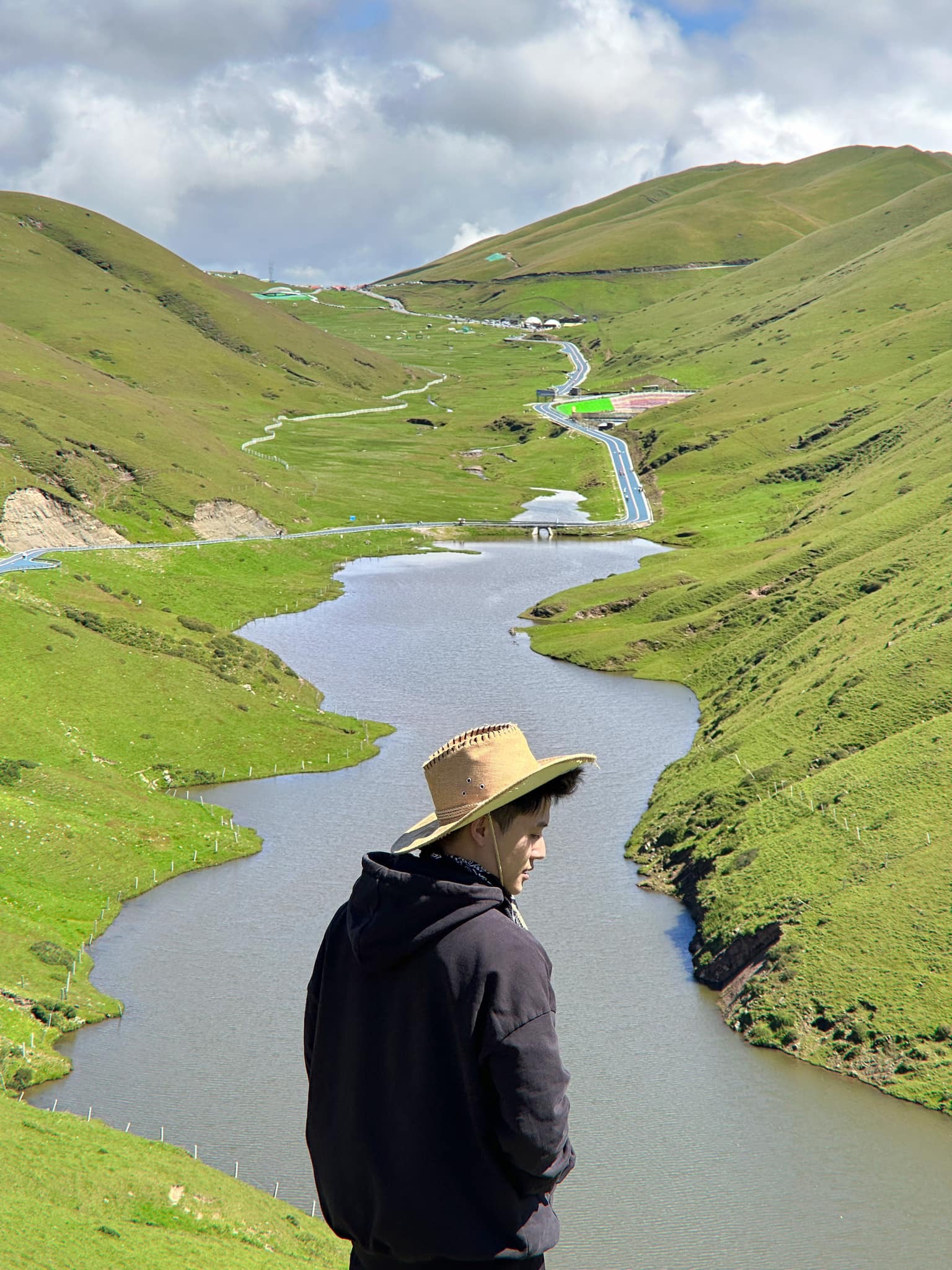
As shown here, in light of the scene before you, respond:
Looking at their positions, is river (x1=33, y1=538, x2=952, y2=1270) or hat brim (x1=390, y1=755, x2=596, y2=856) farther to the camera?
river (x1=33, y1=538, x2=952, y2=1270)

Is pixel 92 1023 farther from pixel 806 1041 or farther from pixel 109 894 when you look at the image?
pixel 806 1041

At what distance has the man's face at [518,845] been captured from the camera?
7.50 m

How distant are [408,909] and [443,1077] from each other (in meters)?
1.03

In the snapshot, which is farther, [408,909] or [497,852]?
[497,852]

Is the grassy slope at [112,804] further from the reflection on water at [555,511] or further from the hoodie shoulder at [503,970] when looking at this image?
the reflection on water at [555,511]

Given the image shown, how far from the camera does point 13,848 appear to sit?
57.5m

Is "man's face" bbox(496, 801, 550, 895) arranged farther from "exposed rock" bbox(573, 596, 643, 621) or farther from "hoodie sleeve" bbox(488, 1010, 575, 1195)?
"exposed rock" bbox(573, 596, 643, 621)

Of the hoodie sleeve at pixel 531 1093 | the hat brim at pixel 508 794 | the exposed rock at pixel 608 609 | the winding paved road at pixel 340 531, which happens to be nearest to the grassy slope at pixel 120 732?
the winding paved road at pixel 340 531

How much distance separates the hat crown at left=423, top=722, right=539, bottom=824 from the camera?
731 centimetres

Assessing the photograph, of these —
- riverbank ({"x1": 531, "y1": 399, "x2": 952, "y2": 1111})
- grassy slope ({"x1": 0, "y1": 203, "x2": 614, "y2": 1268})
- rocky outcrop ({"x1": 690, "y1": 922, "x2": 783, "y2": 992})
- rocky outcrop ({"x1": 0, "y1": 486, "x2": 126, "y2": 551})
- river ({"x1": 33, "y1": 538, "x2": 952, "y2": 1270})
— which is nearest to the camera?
grassy slope ({"x1": 0, "y1": 203, "x2": 614, "y2": 1268})

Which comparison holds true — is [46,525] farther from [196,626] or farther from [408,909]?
[408,909]

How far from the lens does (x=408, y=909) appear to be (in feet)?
22.9

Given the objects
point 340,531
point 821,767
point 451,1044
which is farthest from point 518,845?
point 340,531

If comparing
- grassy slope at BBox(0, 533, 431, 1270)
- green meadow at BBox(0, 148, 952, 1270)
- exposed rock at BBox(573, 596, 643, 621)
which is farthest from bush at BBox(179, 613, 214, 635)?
exposed rock at BBox(573, 596, 643, 621)
